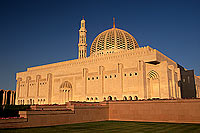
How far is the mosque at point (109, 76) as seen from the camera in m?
42.8

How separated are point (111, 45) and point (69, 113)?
38365 mm

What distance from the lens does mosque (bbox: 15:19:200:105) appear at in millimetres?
42844

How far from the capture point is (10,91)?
74.5 m

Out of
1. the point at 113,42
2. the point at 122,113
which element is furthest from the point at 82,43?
the point at 122,113

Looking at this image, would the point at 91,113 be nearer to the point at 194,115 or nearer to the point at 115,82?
the point at 194,115

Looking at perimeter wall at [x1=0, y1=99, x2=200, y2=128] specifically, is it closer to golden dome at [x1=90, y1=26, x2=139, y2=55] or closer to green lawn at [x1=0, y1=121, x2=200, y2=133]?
green lawn at [x1=0, y1=121, x2=200, y2=133]

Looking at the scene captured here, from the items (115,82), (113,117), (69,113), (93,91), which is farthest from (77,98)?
(69,113)

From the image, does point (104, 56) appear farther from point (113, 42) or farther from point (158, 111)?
point (158, 111)

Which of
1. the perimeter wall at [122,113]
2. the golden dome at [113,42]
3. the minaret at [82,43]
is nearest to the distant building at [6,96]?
the minaret at [82,43]

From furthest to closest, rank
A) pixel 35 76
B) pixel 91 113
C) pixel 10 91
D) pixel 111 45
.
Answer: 1. pixel 10 91
2. pixel 35 76
3. pixel 111 45
4. pixel 91 113

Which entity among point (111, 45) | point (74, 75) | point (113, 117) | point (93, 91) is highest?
point (111, 45)

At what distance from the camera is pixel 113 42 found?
57094 millimetres

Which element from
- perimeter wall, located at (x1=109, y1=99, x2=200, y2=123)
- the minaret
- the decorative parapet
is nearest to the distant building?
the decorative parapet

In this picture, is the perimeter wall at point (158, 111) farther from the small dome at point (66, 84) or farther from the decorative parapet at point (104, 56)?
the small dome at point (66, 84)
